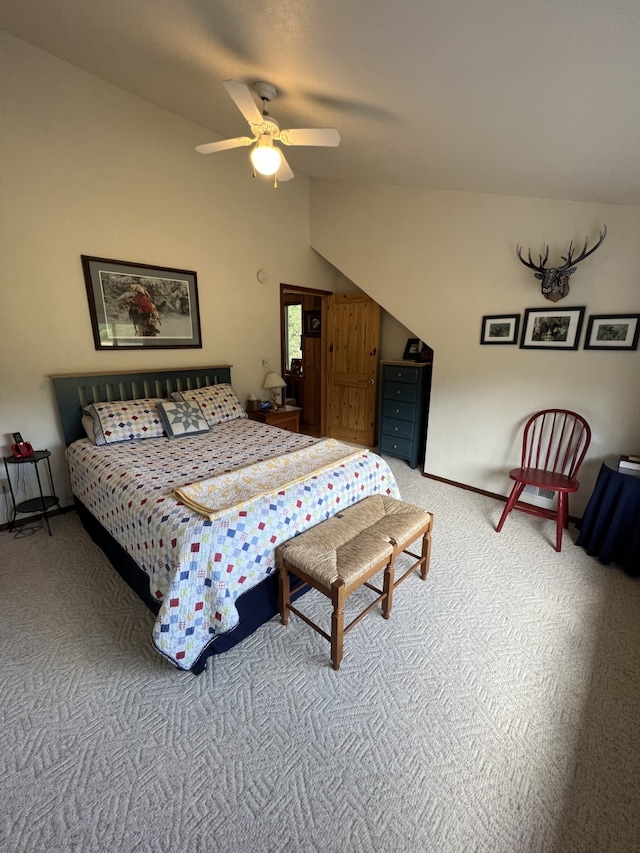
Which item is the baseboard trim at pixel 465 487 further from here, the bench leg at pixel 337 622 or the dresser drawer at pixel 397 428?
the bench leg at pixel 337 622

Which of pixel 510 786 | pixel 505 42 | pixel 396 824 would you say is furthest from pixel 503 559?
pixel 505 42

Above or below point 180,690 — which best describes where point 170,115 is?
above

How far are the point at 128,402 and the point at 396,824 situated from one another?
2.97m

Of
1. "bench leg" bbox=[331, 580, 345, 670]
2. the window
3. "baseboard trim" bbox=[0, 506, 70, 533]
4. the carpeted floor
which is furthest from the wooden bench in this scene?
the window

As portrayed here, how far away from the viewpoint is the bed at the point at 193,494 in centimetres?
151

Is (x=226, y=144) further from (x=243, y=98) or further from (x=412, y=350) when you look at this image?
(x=412, y=350)

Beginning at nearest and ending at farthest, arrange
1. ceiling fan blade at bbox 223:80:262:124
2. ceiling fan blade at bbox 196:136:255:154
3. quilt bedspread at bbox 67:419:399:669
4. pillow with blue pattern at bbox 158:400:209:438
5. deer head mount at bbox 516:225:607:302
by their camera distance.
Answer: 1. quilt bedspread at bbox 67:419:399:669
2. ceiling fan blade at bbox 223:80:262:124
3. ceiling fan blade at bbox 196:136:255:154
4. deer head mount at bbox 516:225:607:302
5. pillow with blue pattern at bbox 158:400:209:438

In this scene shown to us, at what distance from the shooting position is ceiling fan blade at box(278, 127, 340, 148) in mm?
1963

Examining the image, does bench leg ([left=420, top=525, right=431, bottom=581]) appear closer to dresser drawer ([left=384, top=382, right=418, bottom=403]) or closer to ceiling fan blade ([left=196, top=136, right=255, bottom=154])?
dresser drawer ([left=384, top=382, right=418, bottom=403])

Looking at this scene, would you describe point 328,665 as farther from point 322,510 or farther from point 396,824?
point 322,510

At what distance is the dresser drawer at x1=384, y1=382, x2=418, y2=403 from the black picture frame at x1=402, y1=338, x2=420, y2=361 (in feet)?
1.41

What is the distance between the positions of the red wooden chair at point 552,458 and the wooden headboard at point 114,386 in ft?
9.87

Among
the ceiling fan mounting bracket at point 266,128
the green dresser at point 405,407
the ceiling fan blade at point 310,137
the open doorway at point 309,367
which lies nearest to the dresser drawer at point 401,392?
the green dresser at point 405,407

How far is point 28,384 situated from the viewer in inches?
107
